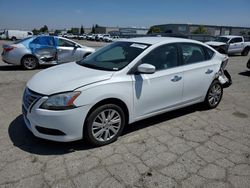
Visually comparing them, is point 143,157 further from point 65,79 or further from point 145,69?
point 65,79

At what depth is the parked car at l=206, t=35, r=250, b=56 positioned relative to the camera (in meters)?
16.8

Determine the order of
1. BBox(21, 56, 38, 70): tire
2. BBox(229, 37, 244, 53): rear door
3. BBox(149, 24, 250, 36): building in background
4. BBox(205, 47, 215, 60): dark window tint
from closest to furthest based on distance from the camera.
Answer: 1. BBox(205, 47, 215, 60): dark window tint
2. BBox(21, 56, 38, 70): tire
3. BBox(229, 37, 244, 53): rear door
4. BBox(149, 24, 250, 36): building in background

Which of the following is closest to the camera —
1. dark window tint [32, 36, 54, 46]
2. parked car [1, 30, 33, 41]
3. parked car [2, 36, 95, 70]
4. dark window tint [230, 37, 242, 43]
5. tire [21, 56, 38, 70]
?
parked car [2, 36, 95, 70]

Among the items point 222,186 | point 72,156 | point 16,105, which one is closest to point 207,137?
point 222,186

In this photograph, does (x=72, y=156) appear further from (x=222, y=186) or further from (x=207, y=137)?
(x=207, y=137)

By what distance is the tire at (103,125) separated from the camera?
3.23 m

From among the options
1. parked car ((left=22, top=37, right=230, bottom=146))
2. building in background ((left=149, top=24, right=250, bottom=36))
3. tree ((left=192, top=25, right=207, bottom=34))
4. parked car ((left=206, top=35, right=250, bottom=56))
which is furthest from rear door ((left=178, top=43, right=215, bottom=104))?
tree ((left=192, top=25, right=207, bottom=34))

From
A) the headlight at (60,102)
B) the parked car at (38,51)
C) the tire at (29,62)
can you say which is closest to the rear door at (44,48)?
the parked car at (38,51)

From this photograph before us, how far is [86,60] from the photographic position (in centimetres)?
429

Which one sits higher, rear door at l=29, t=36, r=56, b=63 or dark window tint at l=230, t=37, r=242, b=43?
dark window tint at l=230, t=37, r=242, b=43

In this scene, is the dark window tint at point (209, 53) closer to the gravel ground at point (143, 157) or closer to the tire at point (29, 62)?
the gravel ground at point (143, 157)

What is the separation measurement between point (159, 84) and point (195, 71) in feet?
3.34

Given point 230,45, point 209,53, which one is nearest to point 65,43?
point 209,53

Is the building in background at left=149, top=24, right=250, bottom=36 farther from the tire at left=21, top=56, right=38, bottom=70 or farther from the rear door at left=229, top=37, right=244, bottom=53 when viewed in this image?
the tire at left=21, top=56, right=38, bottom=70
